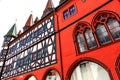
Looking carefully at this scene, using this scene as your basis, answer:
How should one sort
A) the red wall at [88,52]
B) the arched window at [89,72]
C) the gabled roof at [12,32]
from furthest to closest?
the gabled roof at [12,32], the arched window at [89,72], the red wall at [88,52]

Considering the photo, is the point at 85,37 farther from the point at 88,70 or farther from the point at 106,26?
the point at 88,70

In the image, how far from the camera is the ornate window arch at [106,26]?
797 cm

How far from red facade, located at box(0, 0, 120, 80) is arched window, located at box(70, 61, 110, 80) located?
0.26 metres

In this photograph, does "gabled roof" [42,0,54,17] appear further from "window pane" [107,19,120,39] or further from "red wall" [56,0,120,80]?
"window pane" [107,19,120,39]

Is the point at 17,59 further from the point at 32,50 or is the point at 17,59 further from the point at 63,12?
the point at 63,12

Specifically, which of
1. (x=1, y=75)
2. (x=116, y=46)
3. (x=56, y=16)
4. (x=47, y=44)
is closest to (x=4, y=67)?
(x=1, y=75)

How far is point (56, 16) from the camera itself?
1309 centimetres

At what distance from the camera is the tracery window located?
9.15 meters

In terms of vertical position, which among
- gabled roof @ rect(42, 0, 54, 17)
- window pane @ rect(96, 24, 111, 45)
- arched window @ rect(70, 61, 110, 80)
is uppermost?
gabled roof @ rect(42, 0, 54, 17)

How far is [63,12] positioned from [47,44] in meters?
3.78

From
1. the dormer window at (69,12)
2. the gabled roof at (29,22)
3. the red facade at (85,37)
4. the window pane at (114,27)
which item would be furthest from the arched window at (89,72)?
the gabled roof at (29,22)

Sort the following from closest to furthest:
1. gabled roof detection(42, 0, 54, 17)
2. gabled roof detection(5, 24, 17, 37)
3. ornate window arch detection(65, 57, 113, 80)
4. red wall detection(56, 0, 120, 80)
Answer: red wall detection(56, 0, 120, 80) → ornate window arch detection(65, 57, 113, 80) → gabled roof detection(42, 0, 54, 17) → gabled roof detection(5, 24, 17, 37)

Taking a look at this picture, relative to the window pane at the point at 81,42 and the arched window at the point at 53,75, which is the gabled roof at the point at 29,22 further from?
the window pane at the point at 81,42

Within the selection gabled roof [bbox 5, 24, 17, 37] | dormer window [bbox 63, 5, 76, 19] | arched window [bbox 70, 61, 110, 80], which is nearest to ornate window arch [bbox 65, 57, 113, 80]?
arched window [bbox 70, 61, 110, 80]
